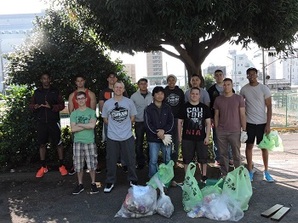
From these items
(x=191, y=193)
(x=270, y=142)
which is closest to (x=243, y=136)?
(x=270, y=142)

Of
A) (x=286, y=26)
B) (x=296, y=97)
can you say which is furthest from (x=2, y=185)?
(x=296, y=97)

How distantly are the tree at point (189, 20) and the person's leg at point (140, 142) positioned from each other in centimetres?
131

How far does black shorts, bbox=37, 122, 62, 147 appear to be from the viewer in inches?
220

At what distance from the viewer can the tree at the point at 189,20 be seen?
415 cm

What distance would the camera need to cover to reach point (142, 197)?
3889mm

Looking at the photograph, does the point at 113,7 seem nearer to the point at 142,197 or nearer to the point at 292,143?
the point at 142,197

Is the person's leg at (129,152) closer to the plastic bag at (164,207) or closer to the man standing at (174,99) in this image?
the man standing at (174,99)

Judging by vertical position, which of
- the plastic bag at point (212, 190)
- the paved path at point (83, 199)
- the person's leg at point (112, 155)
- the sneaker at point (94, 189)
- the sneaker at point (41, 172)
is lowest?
the paved path at point (83, 199)

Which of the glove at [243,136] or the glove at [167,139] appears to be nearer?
the glove at [167,139]

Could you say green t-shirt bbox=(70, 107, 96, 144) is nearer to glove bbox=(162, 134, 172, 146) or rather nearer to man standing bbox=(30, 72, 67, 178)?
man standing bbox=(30, 72, 67, 178)

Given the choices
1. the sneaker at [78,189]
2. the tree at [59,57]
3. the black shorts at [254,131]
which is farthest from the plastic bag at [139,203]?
the tree at [59,57]

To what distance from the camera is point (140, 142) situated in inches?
224

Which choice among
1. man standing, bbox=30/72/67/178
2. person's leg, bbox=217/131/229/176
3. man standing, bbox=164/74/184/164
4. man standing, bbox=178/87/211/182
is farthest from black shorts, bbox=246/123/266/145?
man standing, bbox=30/72/67/178

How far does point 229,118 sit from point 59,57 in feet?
10.5
